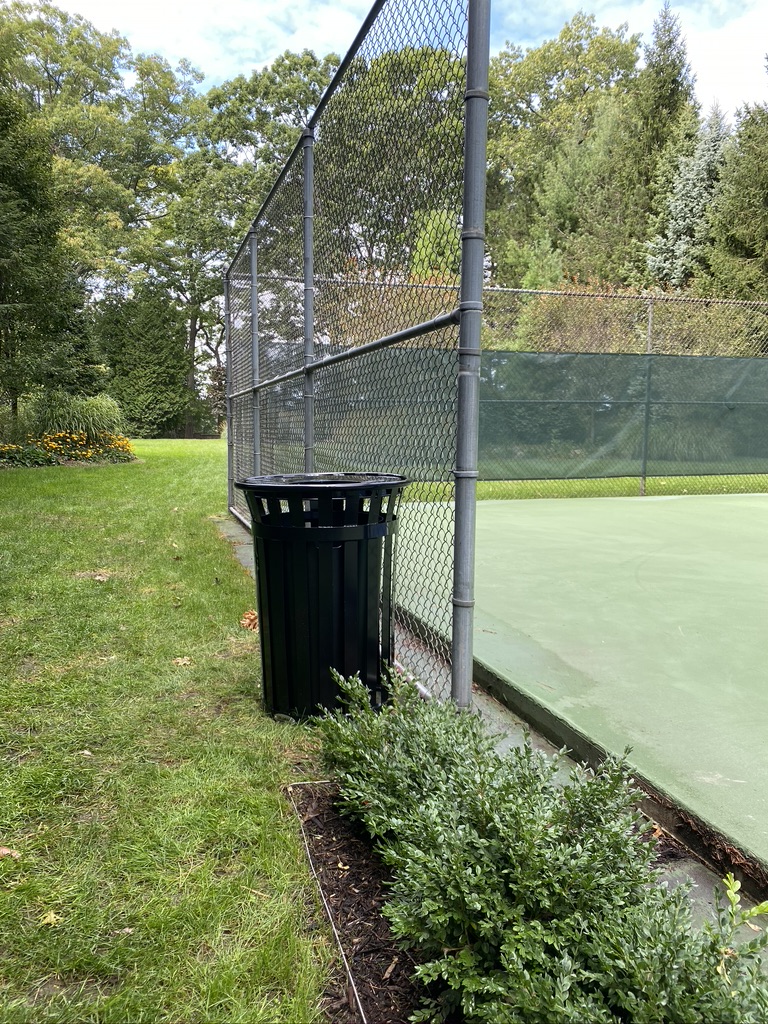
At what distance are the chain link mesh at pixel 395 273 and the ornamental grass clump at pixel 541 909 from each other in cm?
99

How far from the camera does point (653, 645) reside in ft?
10.0

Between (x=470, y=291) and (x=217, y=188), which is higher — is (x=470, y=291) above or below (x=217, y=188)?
below

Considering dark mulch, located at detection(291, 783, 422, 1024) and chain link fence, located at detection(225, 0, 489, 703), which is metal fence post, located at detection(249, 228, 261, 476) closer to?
chain link fence, located at detection(225, 0, 489, 703)

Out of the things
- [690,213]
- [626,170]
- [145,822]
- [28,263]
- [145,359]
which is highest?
[626,170]

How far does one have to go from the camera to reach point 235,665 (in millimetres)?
3055

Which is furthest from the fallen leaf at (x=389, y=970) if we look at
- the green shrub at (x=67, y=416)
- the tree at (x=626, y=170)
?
the tree at (x=626, y=170)

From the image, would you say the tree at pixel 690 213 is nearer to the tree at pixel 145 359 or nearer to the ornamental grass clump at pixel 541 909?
the tree at pixel 145 359

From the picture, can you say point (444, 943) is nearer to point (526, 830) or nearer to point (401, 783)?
point (526, 830)

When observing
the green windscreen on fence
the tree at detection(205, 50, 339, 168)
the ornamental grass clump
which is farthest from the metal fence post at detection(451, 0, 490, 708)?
the tree at detection(205, 50, 339, 168)

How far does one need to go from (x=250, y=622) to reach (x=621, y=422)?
7206 millimetres

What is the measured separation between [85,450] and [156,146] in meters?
20.1

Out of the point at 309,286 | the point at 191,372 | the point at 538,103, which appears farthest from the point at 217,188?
the point at 309,286

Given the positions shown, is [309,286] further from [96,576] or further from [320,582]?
[96,576]

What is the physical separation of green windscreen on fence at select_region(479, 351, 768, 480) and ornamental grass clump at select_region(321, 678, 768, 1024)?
25.2 ft
